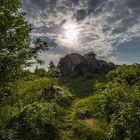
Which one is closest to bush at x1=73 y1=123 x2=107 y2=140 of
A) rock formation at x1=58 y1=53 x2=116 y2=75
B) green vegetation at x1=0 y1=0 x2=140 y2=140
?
green vegetation at x1=0 y1=0 x2=140 y2=140

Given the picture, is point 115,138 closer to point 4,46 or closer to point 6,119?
point 6,119

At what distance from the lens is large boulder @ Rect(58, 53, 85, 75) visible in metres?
135

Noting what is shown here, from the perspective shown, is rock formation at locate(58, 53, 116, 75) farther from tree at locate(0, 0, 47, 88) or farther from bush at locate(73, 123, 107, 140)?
tree at locate(0, 0, 47, 88)

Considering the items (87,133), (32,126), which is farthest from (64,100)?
(32,126)

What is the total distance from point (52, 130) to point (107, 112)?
27.3 feet

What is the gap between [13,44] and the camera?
2498cm

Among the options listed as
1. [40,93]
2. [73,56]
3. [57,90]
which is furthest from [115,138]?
[73,56]

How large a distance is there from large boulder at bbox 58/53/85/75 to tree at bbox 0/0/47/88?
104754 millimetres

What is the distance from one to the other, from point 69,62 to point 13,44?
374 ft

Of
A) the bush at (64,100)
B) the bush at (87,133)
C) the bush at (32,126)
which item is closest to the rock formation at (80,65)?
the bush at (64,100)

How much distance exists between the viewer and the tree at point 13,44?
963 inches

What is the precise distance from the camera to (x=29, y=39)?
2695 cm

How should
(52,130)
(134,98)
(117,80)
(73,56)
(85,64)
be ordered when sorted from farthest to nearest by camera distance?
(73,56), (85,64), (117,80), (52,130), (134,98)

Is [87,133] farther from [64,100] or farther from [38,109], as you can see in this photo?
[64,100]
